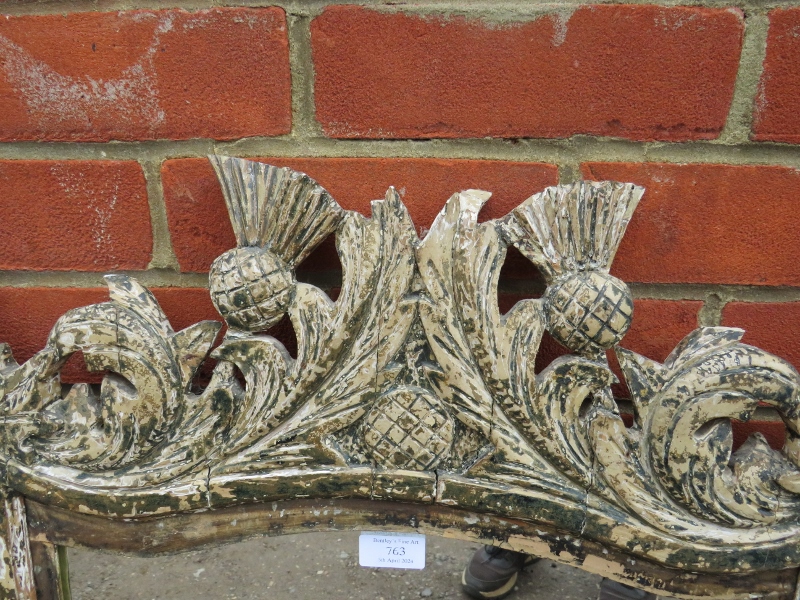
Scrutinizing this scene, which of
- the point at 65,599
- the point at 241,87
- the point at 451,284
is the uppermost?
the point at 241,87

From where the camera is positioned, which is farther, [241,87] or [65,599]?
[65,599]

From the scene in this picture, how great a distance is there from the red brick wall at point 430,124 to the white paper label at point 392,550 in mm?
297

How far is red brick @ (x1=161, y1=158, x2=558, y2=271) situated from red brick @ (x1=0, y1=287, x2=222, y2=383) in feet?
0.28

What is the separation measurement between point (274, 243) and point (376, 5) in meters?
0.28

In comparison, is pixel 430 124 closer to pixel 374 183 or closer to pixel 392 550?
pixel 374 183

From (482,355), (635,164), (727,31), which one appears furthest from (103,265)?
(727,31)

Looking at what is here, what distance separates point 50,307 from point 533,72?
66cm

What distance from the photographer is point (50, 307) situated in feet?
2.63

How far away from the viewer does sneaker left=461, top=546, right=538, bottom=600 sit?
3.51ft

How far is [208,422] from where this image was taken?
73 cm

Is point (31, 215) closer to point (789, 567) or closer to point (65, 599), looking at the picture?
point (65, 599)

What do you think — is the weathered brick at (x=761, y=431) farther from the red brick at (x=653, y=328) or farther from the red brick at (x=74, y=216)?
the red brick at (x=74, y=216)

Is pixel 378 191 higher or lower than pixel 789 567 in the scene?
higher

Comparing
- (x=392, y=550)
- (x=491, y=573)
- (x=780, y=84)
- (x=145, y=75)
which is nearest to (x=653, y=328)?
(x=780, y=84)
